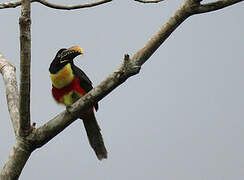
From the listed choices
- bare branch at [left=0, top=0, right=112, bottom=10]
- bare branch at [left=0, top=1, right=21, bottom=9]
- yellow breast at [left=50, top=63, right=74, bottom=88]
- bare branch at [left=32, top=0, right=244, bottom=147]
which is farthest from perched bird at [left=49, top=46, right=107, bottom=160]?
bare branch at [left=32, top=0, right=244, bottom=147]

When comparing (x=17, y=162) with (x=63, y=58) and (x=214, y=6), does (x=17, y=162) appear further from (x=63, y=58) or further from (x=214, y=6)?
(x=214, y=6)

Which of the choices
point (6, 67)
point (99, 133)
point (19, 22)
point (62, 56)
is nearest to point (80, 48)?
point (62, 56)

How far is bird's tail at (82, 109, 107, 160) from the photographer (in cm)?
411

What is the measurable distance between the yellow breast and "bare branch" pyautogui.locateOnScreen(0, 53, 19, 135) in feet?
1.28

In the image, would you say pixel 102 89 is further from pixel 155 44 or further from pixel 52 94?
pixel 52 94

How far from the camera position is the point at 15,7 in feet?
12.7

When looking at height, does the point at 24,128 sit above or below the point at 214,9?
below

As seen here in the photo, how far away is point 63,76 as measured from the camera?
379 centimetres

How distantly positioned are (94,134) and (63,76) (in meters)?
0.78

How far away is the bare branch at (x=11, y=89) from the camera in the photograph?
10.4ft

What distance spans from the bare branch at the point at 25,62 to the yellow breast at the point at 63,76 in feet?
3.67

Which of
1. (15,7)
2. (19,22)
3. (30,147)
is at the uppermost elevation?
(15,7)

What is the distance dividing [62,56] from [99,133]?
942 millimetres

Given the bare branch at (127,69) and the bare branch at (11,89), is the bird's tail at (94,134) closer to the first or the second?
the bare branch at (11,89)
